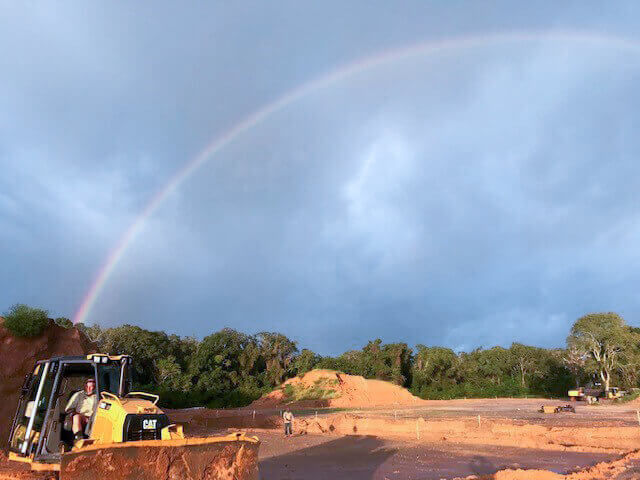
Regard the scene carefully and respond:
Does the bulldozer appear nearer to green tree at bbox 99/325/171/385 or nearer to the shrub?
the shrub

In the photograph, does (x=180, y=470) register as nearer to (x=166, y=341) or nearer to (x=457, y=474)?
(x=457, y=474)

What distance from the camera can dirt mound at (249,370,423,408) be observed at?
→ 57.5 metres

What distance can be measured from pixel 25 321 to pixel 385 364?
59.6 metres

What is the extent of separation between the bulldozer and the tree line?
37.4 metres

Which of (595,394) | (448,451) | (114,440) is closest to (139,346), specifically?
(448,451)

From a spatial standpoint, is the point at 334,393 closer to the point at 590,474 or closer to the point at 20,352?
the point at 20,352

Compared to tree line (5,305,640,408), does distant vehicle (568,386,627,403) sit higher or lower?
lower

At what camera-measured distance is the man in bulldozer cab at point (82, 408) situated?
745 cm

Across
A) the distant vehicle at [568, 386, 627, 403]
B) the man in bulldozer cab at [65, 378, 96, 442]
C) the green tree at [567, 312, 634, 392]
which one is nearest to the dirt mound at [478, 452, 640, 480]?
the man in bulldozer cab at [65, 378, 96, 442]

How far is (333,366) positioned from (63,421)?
64.5 m

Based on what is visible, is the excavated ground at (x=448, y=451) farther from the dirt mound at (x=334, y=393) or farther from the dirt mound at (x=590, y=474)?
the dirt mound at (x=334, y=393)

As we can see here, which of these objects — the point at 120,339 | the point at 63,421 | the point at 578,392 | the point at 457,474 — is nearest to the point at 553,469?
the point at 457,474

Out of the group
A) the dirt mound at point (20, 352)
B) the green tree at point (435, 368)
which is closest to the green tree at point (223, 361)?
the green tree at point (435, 368)

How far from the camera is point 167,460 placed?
6.40 m
